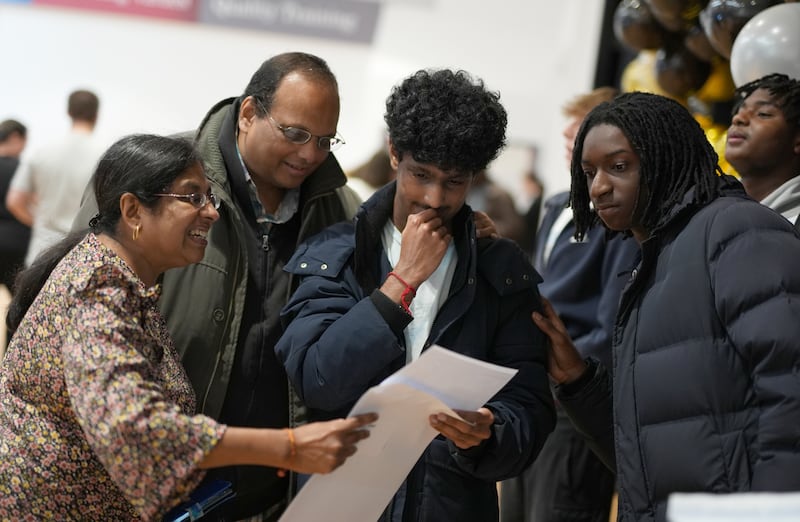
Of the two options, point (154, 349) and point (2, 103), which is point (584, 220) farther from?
point (2, 103)

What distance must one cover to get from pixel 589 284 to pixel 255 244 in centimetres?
125

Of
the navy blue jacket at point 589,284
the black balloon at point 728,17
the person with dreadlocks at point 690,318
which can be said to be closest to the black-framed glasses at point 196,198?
the person with dreadlocks at point 690,318

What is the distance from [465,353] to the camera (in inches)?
83.7

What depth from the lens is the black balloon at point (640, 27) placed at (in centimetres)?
435

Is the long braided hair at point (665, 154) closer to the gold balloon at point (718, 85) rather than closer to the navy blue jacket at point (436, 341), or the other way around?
the navy blue jacket at point (436, 341)

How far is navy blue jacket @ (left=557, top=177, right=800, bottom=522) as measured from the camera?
5.66 ft

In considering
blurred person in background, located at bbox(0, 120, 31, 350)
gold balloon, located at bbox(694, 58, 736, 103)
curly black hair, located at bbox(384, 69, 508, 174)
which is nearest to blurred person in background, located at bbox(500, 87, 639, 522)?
curly black hair, located at bbox(384, 69, 508, 174)

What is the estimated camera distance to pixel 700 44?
13.3ft

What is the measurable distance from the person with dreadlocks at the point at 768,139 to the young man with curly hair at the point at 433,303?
0.89 meters

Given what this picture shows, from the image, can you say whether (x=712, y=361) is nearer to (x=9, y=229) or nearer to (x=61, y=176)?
(x=61, y=176)

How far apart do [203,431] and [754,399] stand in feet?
3.23

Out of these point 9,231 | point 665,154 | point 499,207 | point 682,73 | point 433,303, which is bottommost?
point 9,231

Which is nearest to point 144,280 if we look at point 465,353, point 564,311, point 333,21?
point 465,353

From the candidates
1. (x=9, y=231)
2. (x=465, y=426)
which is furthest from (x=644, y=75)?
(x=9, y=231)
